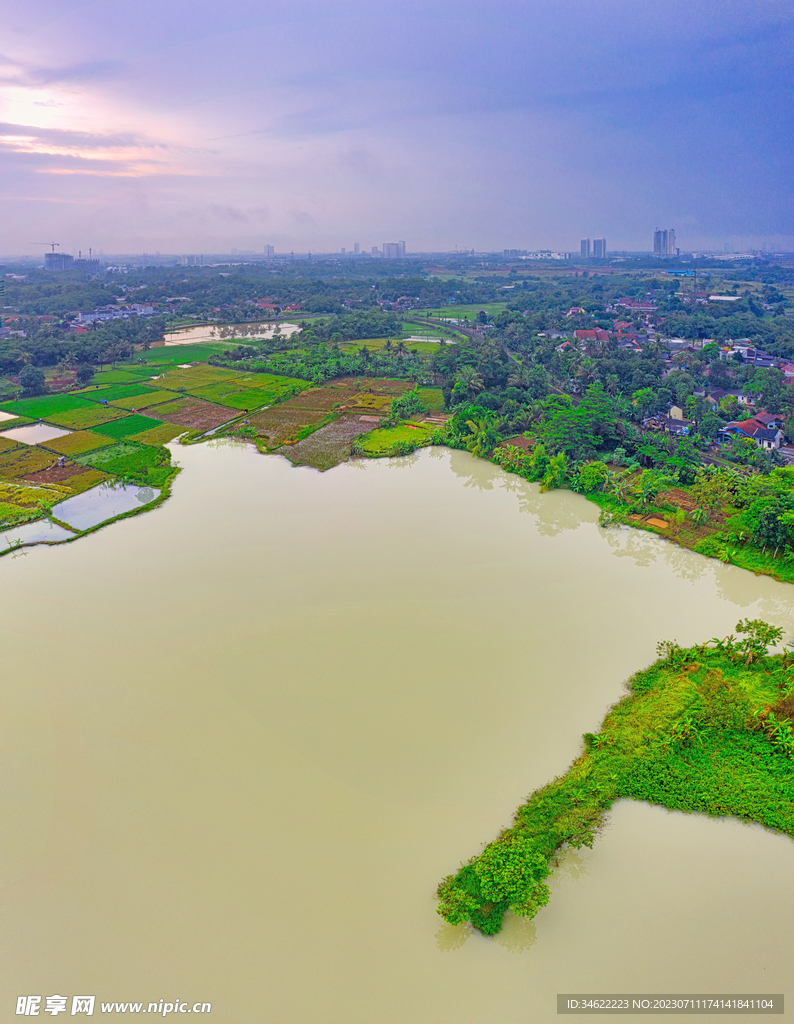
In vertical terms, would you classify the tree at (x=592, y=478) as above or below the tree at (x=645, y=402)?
below

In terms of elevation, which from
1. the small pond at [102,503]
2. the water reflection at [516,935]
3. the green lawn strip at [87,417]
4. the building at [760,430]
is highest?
the green lawn strip at [87,417]

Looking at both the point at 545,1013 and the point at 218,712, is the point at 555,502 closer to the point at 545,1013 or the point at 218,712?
the point at 218,712

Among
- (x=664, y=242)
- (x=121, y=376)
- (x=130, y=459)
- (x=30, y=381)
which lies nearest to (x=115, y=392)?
(x=121, y=376)

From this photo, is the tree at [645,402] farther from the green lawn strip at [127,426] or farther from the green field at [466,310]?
the green field at [466,310]

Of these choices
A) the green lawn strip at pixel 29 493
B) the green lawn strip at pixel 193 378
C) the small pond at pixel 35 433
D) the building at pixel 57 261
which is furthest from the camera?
the building at pixel 57 261

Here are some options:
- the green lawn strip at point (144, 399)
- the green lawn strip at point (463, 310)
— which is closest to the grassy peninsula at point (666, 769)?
the green lawn strip at point (144, 399)

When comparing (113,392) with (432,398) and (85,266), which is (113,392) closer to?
(432,398)

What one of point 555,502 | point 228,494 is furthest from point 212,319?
point 555,502
